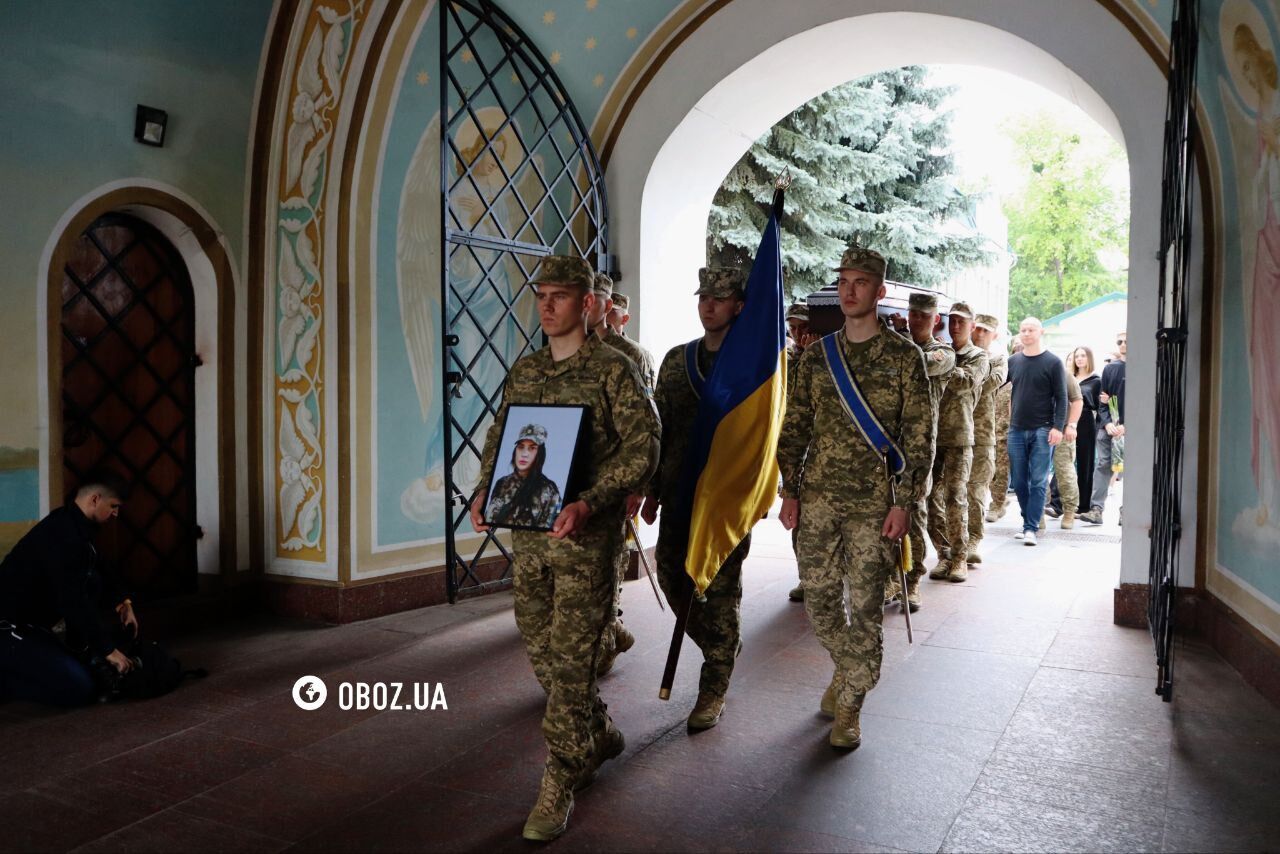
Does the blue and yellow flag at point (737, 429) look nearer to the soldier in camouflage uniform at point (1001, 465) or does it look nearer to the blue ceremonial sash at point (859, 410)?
the blue ceremonial sash at point (859, 410)

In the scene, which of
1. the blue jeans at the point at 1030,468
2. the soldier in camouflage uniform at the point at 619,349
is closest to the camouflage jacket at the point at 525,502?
the soldier in camouflage uniform at the point at 619,349

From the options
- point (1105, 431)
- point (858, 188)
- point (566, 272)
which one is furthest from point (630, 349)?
point (858, 188)

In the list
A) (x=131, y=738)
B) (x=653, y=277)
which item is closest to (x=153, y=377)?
(x=131, y=738)

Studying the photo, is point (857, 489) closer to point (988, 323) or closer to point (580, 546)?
point (580, 546)

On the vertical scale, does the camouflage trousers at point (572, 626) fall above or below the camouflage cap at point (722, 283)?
below

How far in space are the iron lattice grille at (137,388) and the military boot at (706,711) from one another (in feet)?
11.4

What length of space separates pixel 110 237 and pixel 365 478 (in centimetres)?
191

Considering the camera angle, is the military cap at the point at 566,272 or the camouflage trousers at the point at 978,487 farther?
the camouflage trousers at the point at 978,487

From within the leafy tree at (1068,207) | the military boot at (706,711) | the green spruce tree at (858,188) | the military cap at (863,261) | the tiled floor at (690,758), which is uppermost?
the leafy tree at (1068,207)

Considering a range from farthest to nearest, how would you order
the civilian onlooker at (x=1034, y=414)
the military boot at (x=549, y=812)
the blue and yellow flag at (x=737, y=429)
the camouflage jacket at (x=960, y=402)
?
the civilian onlooker at (x=1034, y=414) < the camouflage jacket at (x=960, y=402) < the blue and yellow flag at (x=737, y=429) < the military boot at (x=549, y=812)

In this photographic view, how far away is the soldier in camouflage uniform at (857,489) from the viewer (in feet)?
12.7

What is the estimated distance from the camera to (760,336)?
4047 millimetres

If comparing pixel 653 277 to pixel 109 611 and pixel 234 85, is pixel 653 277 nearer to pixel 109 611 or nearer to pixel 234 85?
pixel 234 85

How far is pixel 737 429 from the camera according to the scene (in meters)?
4.03
